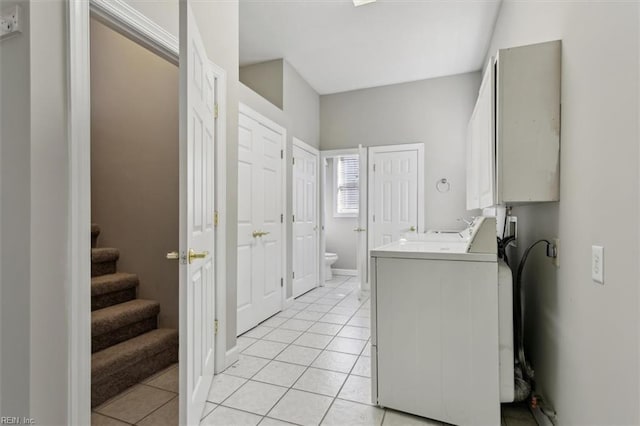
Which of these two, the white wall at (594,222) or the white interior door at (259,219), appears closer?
the white wall at (594,222)

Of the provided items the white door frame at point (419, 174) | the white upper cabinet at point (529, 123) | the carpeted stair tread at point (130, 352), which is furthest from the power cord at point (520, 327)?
the white door frame at point (419, 174)

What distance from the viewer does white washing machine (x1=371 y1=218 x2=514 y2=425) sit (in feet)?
5.28

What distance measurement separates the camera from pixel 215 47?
2.22 meters

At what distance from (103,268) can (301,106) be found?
311 cm

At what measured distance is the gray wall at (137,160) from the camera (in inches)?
99.0

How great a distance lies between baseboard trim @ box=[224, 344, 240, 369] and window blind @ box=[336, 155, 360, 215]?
4075 millimetres

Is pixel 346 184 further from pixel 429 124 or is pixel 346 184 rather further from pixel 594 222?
pixel 594 222

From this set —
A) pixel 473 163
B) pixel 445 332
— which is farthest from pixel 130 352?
pixel 473 163

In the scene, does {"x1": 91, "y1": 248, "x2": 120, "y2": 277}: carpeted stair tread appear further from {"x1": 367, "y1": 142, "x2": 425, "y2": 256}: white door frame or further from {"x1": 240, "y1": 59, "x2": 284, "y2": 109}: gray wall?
{"x1": 367, "y1": 142, "x2": 425, "y2": 256}: white door frame

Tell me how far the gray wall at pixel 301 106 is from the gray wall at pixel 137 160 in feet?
5.61

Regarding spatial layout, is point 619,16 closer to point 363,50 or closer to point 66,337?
point 66,337

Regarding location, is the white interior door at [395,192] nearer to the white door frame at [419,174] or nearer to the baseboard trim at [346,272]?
the white door frame at [419,174]

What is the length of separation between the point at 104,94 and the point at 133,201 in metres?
0.99

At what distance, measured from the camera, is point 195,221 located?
5.28 feet
